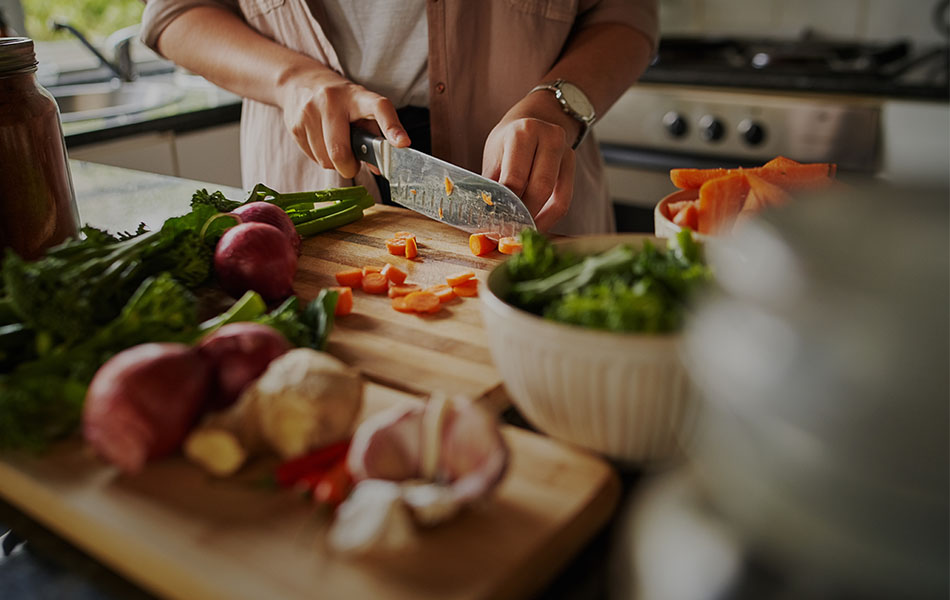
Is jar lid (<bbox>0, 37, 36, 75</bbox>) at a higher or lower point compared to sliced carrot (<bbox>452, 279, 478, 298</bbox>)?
higher

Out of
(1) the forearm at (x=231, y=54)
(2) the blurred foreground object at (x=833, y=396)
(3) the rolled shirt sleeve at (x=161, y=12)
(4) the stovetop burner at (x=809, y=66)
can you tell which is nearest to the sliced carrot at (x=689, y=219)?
(2) the blurred foreground object at (x=833, y=396)

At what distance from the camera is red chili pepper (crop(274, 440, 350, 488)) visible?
71 cm

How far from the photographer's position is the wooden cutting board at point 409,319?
97cm

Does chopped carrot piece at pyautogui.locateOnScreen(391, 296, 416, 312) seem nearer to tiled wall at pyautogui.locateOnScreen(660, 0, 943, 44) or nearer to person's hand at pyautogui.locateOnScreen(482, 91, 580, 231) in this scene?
person's hand at pyautogui.locateOnScreen(482, 91, 580, 231)

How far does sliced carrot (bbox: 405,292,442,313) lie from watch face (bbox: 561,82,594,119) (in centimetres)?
58

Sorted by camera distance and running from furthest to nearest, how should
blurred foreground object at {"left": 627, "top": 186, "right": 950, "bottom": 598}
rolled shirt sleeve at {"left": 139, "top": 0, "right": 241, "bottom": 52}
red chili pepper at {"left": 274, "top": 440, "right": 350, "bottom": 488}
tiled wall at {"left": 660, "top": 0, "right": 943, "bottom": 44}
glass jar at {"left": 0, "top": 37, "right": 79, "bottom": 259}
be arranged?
1. tiled wall at {"left": 660, "top": 0, "right": 943, "bottom": 44}
2. rolled shirt sleeve at {"left": 139, "top": 0, "right": 241, "bottom": 52}
3. glass jar at {"left": 0, "top": 37, "right": 79, "bottom": 259}
4. red chili pepper at {"left": 274, "top": 440, "right": 350, "bottom": 488}
5. blurred foreground object at {"left": 627, "top": 186, "right": 950, "bottom": 598}

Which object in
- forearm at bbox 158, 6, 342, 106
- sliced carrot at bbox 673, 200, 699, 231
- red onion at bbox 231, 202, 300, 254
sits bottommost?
red onion at bbox 231, 202, 300, 254

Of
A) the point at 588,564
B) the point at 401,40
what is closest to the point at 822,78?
the point at 401,40

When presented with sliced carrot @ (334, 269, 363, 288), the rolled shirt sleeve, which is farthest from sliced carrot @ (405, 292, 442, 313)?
the rolled shirt sleeve

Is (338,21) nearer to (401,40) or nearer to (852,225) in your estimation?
(401,40)

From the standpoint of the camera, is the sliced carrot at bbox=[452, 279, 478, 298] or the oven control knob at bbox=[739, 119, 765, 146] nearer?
the sliced carrot at bbox=[452, 279, 478, 298]

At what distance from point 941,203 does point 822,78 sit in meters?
2.37

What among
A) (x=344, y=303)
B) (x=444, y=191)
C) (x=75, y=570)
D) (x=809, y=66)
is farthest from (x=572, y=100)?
(x=809, y=66)

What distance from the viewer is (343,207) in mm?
1509
